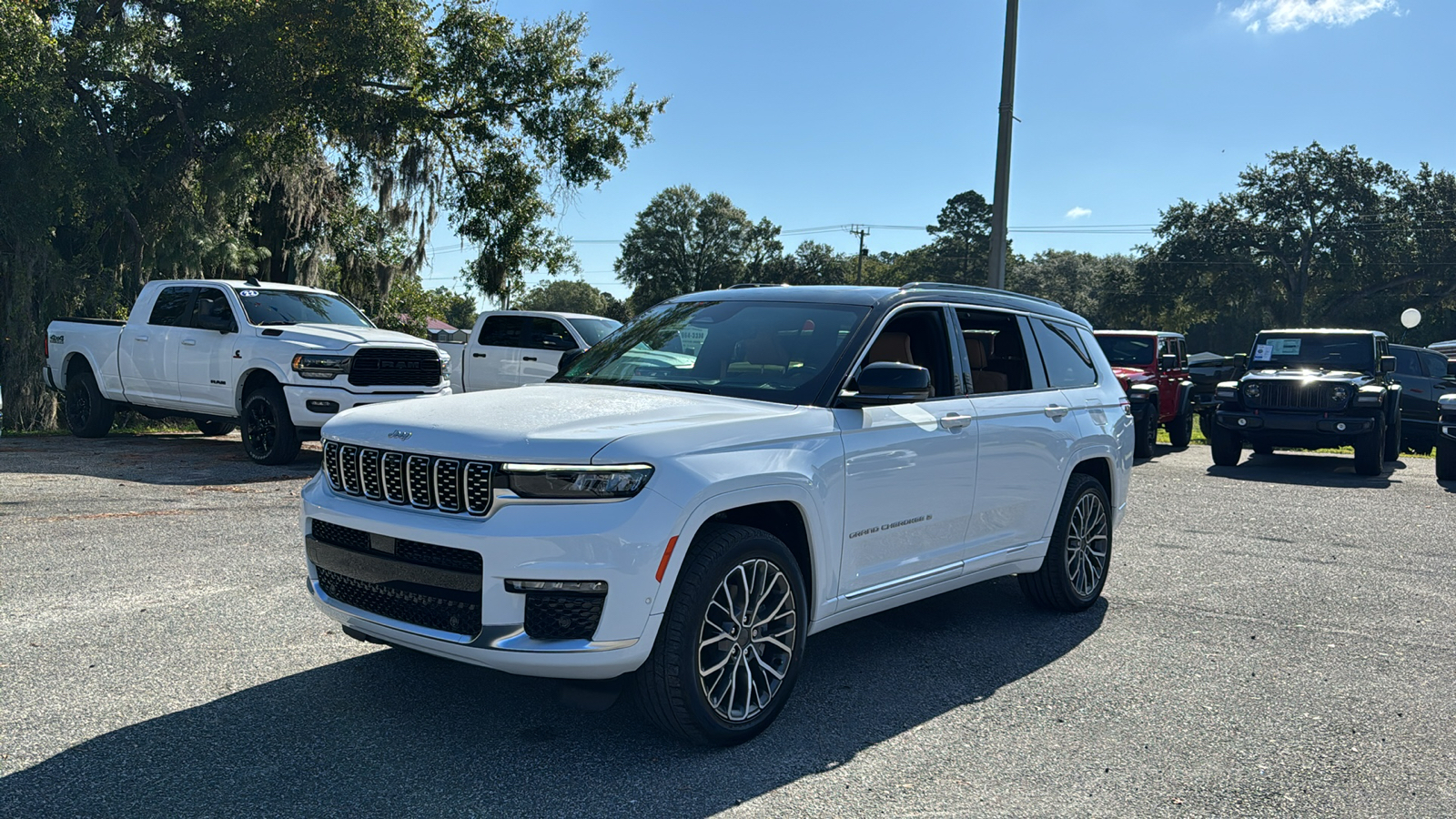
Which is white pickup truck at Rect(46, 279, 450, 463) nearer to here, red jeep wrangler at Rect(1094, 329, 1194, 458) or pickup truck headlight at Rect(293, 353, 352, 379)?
pickup truck headlight at Rect(293, 353, 352, 379)

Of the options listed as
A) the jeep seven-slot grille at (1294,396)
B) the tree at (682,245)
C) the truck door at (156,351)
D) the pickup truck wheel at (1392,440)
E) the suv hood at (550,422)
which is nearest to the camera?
the suv hood at (550,422)

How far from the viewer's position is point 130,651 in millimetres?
5086

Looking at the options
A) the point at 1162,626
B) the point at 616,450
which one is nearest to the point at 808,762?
the point at 616,450

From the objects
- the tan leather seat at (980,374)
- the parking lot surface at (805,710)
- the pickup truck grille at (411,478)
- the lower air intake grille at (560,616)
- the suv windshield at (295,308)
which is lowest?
the parking lot surface at (805,710)

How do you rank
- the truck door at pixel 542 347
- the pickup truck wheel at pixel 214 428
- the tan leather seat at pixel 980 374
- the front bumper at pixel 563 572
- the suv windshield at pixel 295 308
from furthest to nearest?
the truck door at pixel 542 347
the pickup truck wheel at pixel 214 428
the suv windshield at pixel 295 308
the tan leather seat at pixel 980 374
the front bumper at pixel 563 572

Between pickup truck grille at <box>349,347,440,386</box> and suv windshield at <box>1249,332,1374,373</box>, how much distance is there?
11.2 metres

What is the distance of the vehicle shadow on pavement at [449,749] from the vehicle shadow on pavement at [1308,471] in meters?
9.98

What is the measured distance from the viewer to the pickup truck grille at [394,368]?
38.8 ft

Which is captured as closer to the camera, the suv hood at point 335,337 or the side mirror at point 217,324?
the suv hood at point 335,337

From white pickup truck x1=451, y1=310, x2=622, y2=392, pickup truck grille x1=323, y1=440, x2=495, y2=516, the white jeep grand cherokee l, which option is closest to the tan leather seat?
the white jeep grand cherokee l

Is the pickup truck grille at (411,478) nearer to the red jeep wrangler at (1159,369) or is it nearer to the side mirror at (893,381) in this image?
the side mirror at (893,381)

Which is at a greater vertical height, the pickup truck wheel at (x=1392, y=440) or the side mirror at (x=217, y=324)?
the side mirror at (x=217, y=324)

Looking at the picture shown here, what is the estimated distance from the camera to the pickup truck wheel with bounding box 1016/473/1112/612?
623 cm

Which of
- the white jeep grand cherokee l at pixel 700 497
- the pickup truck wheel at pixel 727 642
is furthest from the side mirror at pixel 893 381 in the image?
the pickup truck wheel at pixel 727 642
